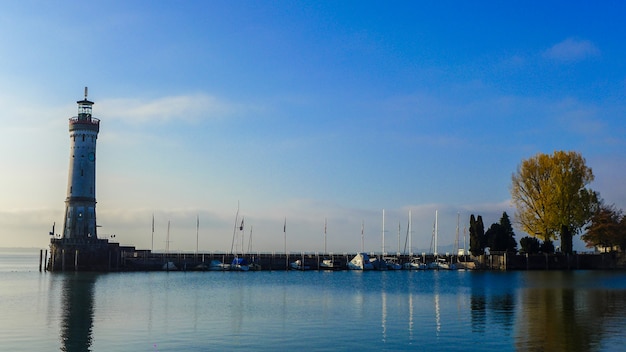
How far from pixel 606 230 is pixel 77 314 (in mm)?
104545

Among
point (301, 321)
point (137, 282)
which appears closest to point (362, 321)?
point (301, 321)

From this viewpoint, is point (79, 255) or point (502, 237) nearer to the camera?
point (79, 255)

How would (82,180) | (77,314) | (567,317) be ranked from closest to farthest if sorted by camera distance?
(567,317) < (77,314) < (82,180)

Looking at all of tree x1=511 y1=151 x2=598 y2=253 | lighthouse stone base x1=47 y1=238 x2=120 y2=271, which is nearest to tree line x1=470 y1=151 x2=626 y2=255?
tree x1=511 y1=151 x2=598 y2=253

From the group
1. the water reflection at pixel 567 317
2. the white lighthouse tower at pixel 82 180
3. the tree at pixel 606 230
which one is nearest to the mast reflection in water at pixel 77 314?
the white lighthouse tower at pixel 82 180

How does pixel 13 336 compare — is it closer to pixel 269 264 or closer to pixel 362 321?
pixel 362 321

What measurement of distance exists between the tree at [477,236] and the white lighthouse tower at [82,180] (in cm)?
7220

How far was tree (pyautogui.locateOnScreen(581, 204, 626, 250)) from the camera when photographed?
12406 centimetres

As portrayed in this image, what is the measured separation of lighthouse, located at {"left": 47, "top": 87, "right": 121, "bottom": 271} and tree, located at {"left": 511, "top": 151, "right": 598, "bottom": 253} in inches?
2942

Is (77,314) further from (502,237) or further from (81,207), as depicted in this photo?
(502,237)

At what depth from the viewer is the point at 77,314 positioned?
49406 millimetres

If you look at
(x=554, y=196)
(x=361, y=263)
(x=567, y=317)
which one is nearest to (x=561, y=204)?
(x=554, y=196)

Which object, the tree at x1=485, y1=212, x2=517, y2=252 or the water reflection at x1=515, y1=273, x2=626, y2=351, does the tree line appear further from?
the water reflection at x1=515, y1=273, x2=626, y2=351

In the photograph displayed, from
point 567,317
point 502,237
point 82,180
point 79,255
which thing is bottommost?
point 567,317
